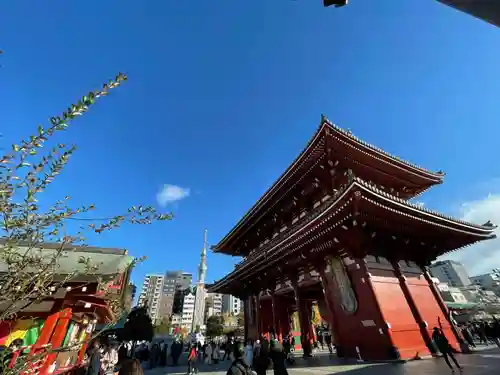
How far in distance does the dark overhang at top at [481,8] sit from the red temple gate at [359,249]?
707 cm

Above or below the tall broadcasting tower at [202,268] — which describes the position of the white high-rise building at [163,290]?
above

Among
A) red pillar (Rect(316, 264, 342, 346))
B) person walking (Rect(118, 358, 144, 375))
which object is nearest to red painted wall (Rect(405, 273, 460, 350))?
red pillar (Rect(316, 264, 342, 346))

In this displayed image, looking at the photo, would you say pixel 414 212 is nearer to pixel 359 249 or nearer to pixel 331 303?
pixel 359 249

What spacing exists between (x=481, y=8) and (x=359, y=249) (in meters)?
9.68

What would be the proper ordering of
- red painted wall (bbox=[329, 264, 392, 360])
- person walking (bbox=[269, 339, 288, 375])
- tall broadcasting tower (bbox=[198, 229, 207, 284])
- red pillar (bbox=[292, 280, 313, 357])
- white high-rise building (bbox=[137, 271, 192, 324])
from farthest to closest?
1. white high-rise building (bbox=[137, 271, 192, 324])
2. tall broadcasting tower (bbox=[198, 229, 207, 284])
3. red pillar (bbox=[292, 280, 313, 357])
4. red painted wall (bbox=[329, 264, 392, 360])
5. person walking (bbox=[269, 339, 288, 375])

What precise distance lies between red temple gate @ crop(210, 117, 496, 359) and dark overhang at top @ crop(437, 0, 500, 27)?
707 cm

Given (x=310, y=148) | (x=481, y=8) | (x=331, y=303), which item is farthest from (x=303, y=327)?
(x=481, y=8)

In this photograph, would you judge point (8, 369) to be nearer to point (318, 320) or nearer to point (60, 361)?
point (60, 361)

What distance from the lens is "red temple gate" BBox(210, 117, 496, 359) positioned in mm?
9344

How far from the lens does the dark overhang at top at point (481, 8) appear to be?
1.71 m

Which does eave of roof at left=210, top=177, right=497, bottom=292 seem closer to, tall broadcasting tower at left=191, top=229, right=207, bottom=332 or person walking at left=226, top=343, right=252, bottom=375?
person walking at left=226, top=343, right=252, bottom=375

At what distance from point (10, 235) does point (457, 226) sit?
15782 millimetres

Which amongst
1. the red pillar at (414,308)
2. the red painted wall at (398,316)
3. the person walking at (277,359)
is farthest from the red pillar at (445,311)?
the person walking at (277,359)

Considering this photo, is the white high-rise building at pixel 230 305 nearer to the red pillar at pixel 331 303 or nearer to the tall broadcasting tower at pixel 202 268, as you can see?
the tall broadcasting tower at pixel 202 268
